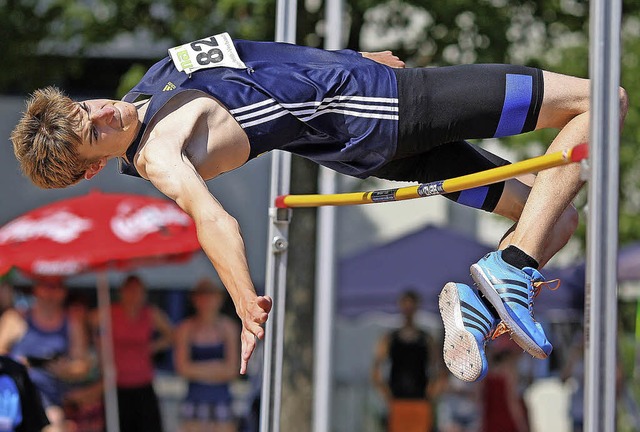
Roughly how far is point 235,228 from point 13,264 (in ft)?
16.6

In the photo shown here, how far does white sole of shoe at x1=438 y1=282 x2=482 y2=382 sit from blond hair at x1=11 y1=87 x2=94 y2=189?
1.23 meters

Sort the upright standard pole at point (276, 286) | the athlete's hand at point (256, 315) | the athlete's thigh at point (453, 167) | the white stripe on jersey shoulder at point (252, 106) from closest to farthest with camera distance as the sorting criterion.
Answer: the athlete's hand at point (256, 315) → the white stripe on jersey shoulder at point (252, 106) → the athlete's thigh at point (453, 167) → the upright standard pole at point (276, 286)

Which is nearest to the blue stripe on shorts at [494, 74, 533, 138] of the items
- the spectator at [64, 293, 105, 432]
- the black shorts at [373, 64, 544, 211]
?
the black shorts at [373, 64, 544, 211]

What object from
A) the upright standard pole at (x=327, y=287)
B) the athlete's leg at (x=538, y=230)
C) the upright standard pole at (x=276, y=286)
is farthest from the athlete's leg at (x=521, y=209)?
the upright standard pole at (x=327, y=287)

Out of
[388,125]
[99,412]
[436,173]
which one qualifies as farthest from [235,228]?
[99,412]

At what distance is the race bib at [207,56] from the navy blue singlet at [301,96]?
2 centimetres

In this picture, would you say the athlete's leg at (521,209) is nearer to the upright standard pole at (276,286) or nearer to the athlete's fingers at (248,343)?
the upright standard pole at (276,286)

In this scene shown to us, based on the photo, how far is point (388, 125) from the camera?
380 centimetres

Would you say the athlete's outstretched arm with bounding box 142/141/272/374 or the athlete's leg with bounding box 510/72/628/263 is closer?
the athlete's outstretched arm with bounding box 142/141/272/374

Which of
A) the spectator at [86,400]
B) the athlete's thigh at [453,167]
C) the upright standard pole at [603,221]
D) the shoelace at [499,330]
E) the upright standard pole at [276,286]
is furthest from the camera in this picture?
the spectator at [86,400]

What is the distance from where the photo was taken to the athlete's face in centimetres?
375

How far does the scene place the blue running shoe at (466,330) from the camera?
3.51 metres

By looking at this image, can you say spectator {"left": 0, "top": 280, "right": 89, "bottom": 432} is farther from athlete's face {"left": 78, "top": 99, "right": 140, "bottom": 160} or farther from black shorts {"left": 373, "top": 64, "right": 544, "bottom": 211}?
black shorts {"left": 373, "top": 64, "right": 544, "bottom": 211}

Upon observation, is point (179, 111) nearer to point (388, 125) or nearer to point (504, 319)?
point (388, 125)
